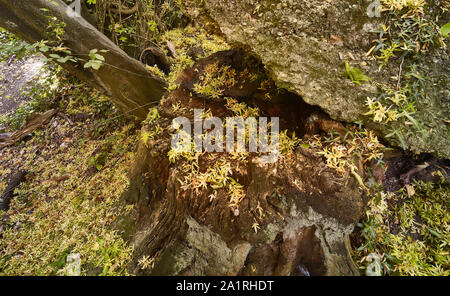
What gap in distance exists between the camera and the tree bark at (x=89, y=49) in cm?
263

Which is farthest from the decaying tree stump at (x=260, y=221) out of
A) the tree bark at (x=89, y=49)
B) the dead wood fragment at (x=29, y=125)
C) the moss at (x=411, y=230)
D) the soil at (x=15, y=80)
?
the soil at (x=15, y=80)

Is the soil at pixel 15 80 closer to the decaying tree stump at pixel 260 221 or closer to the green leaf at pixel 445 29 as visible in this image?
the decaying tree stump at pixel 260 221

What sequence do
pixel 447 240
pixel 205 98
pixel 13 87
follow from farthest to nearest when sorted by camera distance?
pixel 13 87, pixel 205 98, pixel 447 240

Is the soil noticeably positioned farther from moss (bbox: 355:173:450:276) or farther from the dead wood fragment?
moss (bbox: 355:173:450:276)

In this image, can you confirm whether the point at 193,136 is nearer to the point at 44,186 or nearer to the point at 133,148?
the point at 133,148

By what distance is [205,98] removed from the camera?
274cm

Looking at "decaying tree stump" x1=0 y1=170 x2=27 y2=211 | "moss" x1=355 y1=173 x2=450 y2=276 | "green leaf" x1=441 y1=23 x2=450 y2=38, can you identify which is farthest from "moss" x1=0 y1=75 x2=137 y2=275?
"green leaf" x1=441 y1=23 x2=450 y2=38

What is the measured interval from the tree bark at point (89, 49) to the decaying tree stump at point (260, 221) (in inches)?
61.6

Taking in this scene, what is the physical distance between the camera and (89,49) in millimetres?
2939

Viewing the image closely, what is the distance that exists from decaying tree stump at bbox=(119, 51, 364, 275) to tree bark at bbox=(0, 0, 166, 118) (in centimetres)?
156

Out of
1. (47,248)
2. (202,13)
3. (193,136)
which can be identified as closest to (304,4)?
(202,13)

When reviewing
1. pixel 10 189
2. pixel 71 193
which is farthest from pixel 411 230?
pixel 10 189

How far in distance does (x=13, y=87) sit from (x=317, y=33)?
9307 millimetres

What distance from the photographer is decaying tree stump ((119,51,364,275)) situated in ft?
5.81
